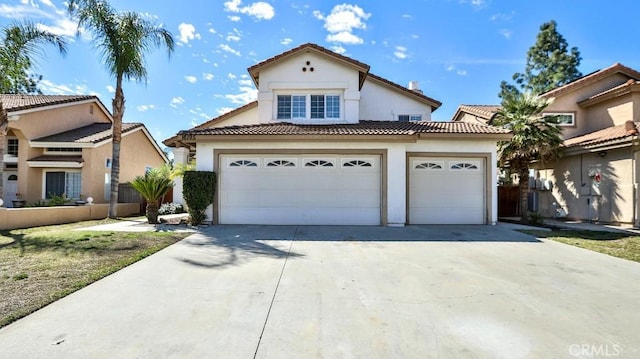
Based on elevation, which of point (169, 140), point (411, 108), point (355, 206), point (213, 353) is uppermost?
point (411, 108)

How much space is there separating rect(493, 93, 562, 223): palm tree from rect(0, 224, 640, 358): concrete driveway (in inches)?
281

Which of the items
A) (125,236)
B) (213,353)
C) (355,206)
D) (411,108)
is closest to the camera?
(213,353)

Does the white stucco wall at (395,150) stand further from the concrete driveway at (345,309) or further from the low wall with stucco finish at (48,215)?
the low wall with stucco finish at (48,215)

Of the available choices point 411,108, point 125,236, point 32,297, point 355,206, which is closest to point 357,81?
point 411,108

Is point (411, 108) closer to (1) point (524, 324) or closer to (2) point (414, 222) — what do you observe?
(2) point (414, 222)

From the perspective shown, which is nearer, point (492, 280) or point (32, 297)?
point (32, 297)

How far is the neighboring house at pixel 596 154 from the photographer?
12695 millimetres

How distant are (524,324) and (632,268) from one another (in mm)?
4655

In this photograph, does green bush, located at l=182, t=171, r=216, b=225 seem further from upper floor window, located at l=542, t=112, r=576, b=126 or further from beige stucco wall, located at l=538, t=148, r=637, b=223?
upper floor window, located at l=542, t=112, r=576, b=126

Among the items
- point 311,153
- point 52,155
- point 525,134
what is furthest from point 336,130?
point 52,155

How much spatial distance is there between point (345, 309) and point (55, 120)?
74.3ft

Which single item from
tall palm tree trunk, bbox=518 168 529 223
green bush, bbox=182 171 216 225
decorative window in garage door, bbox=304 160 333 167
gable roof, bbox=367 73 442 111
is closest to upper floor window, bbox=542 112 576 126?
tall palm tree trunk, bbox=518 168 529 223

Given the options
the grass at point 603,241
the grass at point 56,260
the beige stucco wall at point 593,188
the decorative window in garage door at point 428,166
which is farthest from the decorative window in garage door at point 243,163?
the beige stucco wall at point 593,188

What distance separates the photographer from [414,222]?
40.3ft
